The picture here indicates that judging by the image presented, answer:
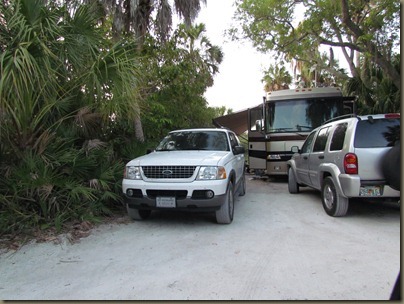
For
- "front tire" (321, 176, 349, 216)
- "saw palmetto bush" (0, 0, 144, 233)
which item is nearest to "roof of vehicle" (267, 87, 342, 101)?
"front tire" (321, 176, 349, 216)

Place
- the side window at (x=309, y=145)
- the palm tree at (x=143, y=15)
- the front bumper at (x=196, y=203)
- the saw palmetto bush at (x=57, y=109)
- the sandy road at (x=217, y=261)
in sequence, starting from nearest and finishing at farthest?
the sandy road at (x=217, y=261) → the saw palmetto bush at (x=57, y=109) → the front bumper at (x=196, y=203) → the side window at (x=309, y=145) → the palm tree at (x=143, y=15)

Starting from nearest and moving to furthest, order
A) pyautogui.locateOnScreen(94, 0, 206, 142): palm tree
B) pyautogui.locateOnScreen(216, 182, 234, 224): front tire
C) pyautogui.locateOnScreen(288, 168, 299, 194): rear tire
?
1. pyautogui.locateOnScreen(216, 182, 234, 224): front tire
2. pyautogui.locateOnScreen(288, 168, 299, 194): rear tire
3. pyautogui.locateOnScreen(94, 0, 206, 142): palm tree

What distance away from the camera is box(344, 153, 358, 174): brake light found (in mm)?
5352

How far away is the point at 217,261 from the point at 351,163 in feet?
9.75

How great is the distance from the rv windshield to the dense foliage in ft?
18.6

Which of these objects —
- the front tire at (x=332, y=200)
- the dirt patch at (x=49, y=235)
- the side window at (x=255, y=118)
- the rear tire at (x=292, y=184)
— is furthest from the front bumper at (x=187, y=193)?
the side window at (x=255, y=118)

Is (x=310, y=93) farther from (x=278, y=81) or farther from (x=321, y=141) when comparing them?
(x=278, y=81)

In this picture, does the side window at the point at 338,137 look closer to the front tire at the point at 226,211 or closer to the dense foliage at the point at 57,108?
the front tire at the point at 226,211

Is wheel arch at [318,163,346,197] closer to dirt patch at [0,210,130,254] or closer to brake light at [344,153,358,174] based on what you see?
brake light at [344,153,358,174]

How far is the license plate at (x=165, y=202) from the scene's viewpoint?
17.3ft

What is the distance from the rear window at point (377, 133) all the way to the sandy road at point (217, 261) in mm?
1450

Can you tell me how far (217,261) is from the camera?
13.3 ft

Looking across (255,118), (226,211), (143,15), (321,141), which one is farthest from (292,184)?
(143,15)

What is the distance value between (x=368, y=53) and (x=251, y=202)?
6651 mm
